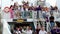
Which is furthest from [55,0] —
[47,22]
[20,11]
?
[20,11]

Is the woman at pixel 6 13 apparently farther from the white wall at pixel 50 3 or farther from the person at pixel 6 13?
→ the white wall at pixel 50 3

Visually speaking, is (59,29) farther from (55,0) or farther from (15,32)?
(15,32)

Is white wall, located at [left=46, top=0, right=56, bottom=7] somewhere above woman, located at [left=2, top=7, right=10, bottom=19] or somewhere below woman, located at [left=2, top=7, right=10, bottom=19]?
above

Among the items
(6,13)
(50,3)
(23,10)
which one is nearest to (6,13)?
(6,13)

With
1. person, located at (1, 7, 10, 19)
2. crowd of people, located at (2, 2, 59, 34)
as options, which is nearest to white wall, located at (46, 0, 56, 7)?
crowd of people, located at (2, 2, 59, 34)

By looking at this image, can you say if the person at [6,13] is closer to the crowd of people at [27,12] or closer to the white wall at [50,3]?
the crowd of people at [27,12]

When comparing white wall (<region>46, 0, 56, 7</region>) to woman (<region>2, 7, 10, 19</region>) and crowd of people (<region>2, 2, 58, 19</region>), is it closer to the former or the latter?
crowd of people (<region>2, 2, 58, 19</region>)

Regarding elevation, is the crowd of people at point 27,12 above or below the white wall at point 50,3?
below

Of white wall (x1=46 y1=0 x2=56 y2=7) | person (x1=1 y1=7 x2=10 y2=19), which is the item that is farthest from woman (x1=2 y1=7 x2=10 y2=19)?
white wall (x1=46 y1=0 x2=56 y2=7)

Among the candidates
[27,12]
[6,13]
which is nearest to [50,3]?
[27,12]

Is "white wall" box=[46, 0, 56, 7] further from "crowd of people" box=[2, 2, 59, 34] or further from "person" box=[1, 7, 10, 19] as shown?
"person" box=[1, 7, 10, 19]

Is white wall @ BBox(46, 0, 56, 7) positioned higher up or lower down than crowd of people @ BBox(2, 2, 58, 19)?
higher up

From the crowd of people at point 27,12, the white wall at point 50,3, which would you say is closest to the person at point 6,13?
the crowd of people at point 27,12

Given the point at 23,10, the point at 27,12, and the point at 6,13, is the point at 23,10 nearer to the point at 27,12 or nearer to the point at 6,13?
the point at 27,12
